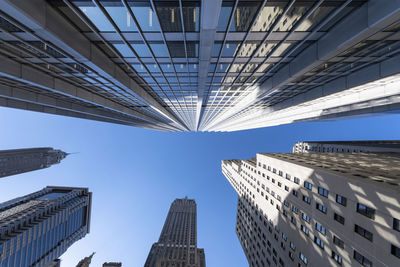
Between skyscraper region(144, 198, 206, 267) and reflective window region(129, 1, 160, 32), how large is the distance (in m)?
130

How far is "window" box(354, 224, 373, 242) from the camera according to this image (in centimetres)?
1716

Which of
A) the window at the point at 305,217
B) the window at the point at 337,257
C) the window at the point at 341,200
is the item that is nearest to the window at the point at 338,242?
the window at the point at 337,257

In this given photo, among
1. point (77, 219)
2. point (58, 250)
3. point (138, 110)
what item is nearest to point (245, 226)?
point (138, 110)

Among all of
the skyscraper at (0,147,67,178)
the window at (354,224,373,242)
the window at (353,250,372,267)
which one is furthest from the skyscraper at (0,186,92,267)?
the window at (354,224,373,242)

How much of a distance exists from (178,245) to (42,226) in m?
85.1

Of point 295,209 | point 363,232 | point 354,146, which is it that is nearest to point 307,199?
point 295,209

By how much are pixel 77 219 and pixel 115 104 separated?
439 feet

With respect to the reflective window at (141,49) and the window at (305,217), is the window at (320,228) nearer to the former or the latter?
the window at (305,217)

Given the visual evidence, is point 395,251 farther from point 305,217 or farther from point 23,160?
point 23,160

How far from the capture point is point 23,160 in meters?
162

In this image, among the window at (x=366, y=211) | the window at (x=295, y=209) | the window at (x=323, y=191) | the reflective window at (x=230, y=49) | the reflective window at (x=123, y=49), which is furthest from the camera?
the window at (x=295, y=209)

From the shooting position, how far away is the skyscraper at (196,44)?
11.1 metres

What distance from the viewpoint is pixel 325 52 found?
45.4ft

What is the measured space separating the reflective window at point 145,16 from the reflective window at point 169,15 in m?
0.45
